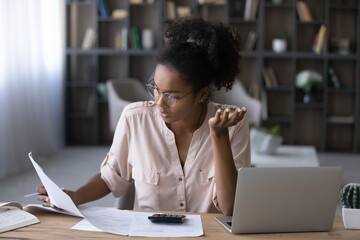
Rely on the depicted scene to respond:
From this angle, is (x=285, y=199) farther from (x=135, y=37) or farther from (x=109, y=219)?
(x=135, y=37)

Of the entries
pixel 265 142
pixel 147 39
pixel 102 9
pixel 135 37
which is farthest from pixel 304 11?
pixel 265 142

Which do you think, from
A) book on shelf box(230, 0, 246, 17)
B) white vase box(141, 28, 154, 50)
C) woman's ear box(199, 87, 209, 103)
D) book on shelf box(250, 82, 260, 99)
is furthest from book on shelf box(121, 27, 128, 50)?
woman's ear box(199, 87, 209, 103)

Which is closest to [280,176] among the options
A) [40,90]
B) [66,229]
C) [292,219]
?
[292,219]

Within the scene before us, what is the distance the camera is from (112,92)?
571 cm

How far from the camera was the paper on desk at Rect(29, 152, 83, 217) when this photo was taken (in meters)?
1.56

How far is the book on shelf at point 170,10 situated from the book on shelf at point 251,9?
82 cm

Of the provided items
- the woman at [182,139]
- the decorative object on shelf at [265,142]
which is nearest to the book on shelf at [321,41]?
the decorative object on shelf at [265,142]

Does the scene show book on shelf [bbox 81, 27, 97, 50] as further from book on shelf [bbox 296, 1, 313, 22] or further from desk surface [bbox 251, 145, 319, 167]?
desk surface [bbox 251, 145, 319, 167]

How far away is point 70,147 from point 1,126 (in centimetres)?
164

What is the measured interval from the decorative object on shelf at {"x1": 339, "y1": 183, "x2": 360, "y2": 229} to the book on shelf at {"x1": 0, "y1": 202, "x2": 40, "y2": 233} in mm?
831

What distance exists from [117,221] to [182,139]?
459mm

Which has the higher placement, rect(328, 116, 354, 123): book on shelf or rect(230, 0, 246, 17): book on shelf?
rect(230, 0, 246, 17): book on shelf

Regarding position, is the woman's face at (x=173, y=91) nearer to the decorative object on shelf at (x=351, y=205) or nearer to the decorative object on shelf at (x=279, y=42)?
the decorative object on shelf at (x=351, y=205)

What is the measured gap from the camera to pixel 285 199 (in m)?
1.43
